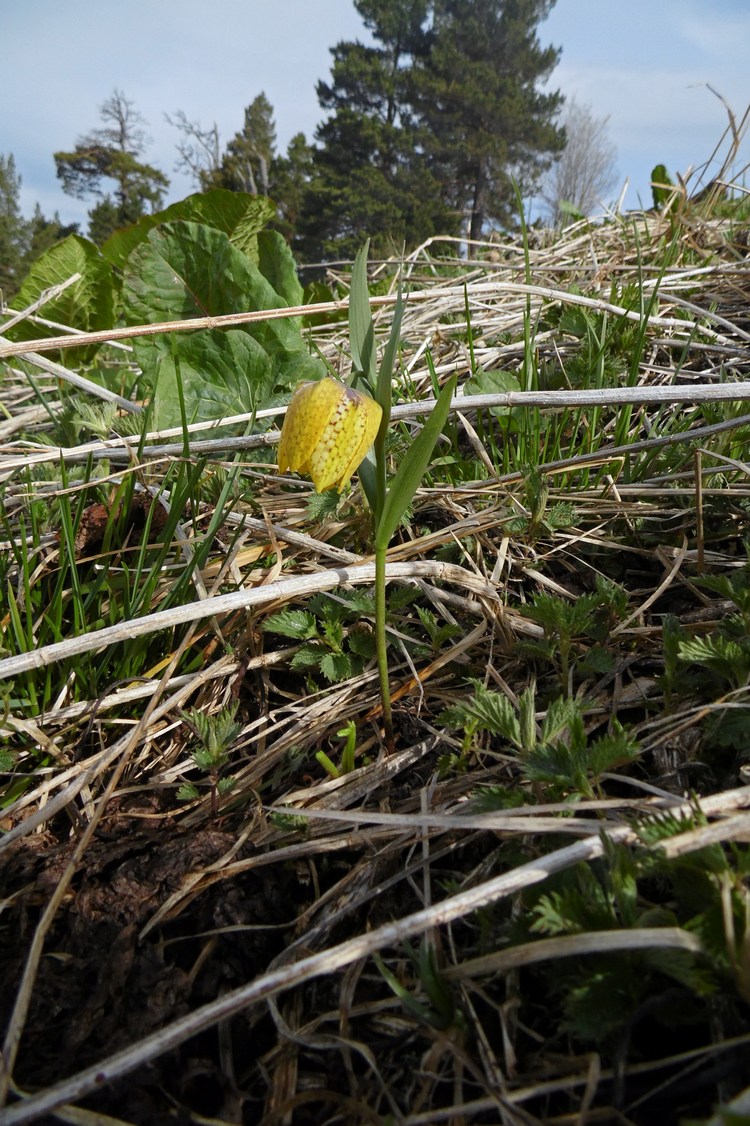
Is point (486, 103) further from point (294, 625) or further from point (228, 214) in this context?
point (294, 625)

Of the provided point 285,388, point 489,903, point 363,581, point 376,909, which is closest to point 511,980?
point 489,903

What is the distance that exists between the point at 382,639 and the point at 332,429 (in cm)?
36

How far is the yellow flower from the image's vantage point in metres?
1.09

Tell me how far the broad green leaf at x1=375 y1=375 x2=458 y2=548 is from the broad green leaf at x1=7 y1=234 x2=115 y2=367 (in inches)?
88.9

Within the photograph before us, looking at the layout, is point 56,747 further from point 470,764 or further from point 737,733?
point 737,733

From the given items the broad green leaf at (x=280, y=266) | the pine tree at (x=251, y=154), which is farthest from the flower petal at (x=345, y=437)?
the pine tree at (x=251, y=154)

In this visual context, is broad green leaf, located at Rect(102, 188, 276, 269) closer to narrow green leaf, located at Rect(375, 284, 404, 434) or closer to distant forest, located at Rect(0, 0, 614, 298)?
narrow green leaf, located at Rect(375, 284, 404, 434)

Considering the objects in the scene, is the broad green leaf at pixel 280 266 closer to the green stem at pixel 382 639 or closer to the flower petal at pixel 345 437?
the flower petal at pixel 345 437

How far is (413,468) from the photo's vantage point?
3.45 feet

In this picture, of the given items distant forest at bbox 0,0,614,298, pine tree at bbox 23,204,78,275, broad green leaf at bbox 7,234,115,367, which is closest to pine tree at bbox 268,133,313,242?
distant forest at bbox 0,0,614,298

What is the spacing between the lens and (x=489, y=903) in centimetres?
82

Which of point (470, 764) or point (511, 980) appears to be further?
point (470, 764)

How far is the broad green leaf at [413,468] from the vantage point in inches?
Answer: 40.5

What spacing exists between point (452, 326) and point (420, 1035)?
2087 mm
